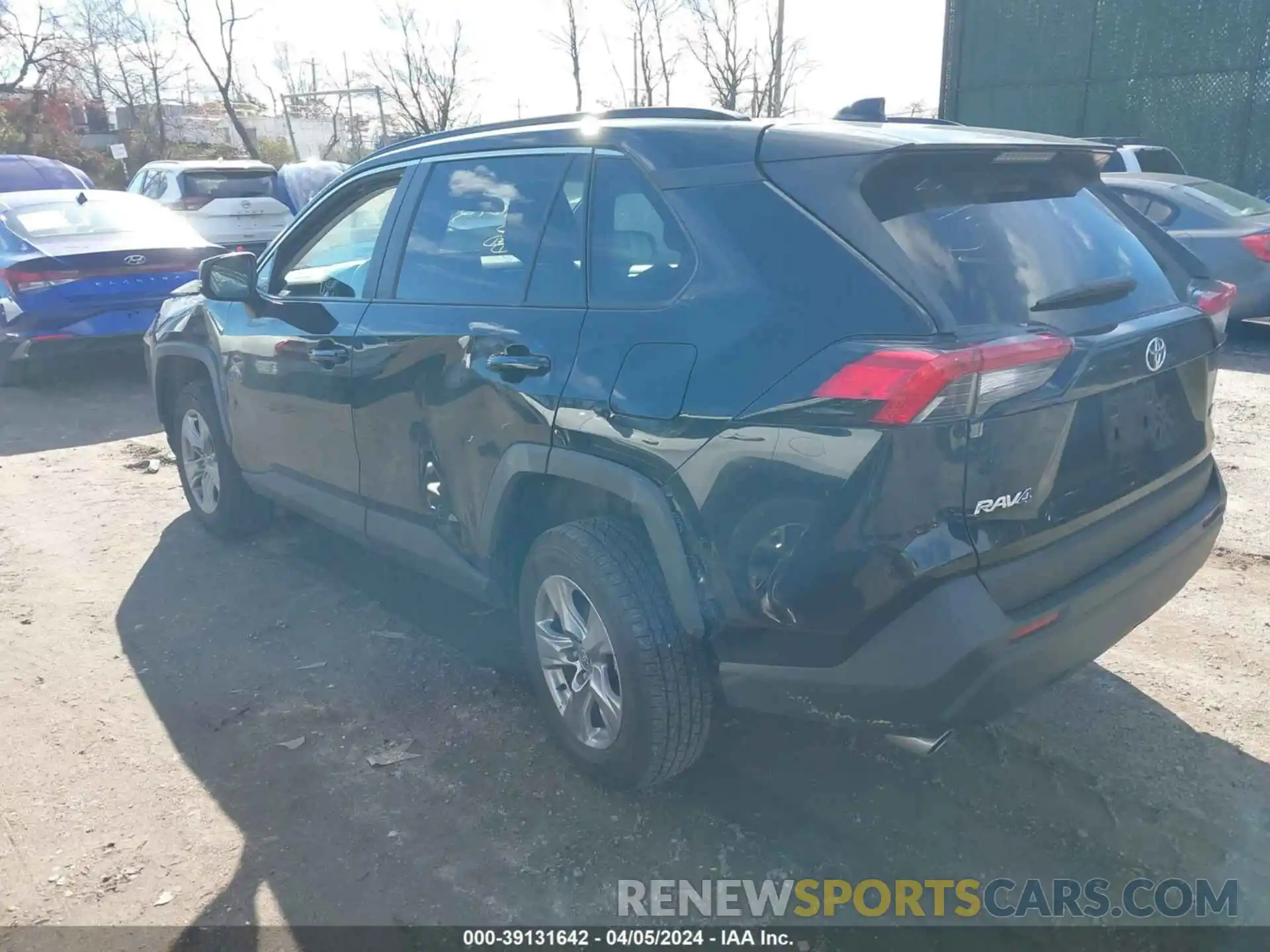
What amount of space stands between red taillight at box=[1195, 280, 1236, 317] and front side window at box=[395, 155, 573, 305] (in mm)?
1907

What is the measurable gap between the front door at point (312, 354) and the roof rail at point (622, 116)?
361 mm

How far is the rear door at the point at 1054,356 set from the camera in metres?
2.28

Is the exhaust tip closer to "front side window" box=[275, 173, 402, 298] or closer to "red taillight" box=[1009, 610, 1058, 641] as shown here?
"red taillight" box=[1009, 610, 1058, 641]

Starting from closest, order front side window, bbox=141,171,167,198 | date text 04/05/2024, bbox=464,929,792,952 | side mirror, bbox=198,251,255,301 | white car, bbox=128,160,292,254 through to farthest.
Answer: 1. date text 04/05/2024, bbox=464,929,792,952
2. side mirror, bbox=198,251,255,301
3. white car, bbox=128,160,292,254
4. front side window, bbox=141,171,167,198

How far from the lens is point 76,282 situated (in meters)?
7.85

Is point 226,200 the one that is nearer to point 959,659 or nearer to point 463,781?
point 463,781

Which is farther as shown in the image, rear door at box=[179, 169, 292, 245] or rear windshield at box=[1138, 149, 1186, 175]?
rear door at box=[179, 169, 292, 245]

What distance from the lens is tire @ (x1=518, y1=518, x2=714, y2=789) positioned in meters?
2.65

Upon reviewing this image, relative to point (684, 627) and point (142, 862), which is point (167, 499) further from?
point (684, 627)

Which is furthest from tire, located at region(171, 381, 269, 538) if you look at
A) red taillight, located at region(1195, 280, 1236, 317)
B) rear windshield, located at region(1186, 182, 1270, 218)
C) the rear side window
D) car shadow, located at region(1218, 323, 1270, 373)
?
rear windshield, located at region(1186, 182, 1270, 218)

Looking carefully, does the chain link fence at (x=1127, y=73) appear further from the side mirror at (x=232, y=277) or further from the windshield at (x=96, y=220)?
the side mirror at (x=232, y=277)

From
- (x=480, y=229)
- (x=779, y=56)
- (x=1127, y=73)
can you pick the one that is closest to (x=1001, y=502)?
(x=480, y=229)

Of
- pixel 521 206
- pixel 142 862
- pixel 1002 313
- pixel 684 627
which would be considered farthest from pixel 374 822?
pixel 1002 313

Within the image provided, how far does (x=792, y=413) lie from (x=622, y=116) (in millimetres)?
1286
